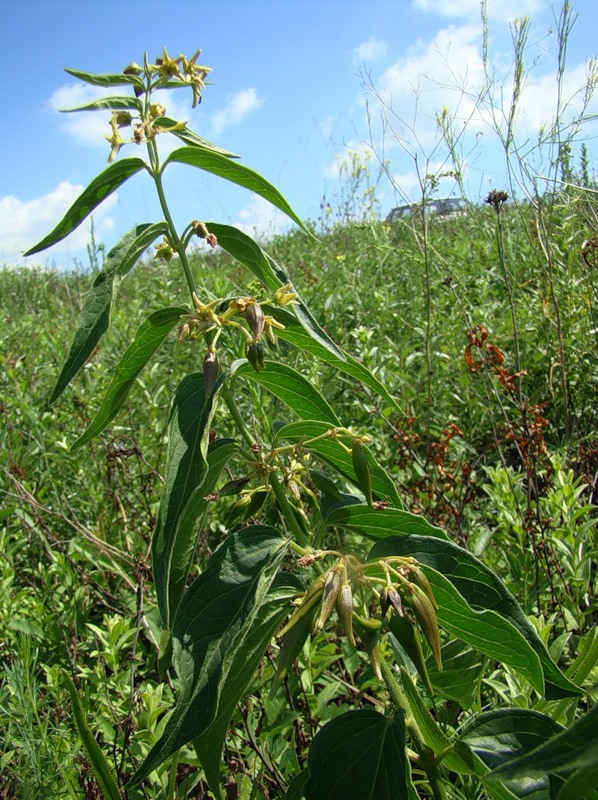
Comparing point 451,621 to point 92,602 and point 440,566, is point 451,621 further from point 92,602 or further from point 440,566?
point 92,602

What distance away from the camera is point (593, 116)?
3027 mm

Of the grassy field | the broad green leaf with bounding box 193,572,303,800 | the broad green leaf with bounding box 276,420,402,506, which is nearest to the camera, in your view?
the broad green leaf with bounding box 193,572,303,800

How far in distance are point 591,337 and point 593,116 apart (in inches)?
40.9

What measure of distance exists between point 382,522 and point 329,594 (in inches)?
9.6

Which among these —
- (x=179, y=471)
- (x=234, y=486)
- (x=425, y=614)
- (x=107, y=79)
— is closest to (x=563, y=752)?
(x=425, y=614)

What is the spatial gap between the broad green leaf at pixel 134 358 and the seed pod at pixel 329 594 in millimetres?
503

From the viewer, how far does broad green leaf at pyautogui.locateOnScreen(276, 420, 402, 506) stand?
1157mm

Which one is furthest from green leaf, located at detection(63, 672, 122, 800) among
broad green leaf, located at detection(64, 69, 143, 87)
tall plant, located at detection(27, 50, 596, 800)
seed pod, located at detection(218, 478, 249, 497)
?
broad green leaf, located at detection(64, 69, 143, 87)

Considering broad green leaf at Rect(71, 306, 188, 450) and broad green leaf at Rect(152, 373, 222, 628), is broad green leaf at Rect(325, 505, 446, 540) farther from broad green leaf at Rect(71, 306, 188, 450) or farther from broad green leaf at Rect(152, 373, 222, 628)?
broad green leaf at Rect(71, 306, 188, 450)

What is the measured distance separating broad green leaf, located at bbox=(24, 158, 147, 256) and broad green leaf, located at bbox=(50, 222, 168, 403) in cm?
8

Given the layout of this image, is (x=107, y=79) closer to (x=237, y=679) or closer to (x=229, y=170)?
(x=229, y=170)

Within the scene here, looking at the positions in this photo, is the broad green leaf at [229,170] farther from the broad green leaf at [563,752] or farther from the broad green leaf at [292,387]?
the broad green leaf at [563,752]

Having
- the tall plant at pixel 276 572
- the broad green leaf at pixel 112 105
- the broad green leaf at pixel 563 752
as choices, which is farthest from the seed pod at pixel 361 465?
A: the broad green leaf at pixel 112 105

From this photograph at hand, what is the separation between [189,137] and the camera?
1.18 meters
